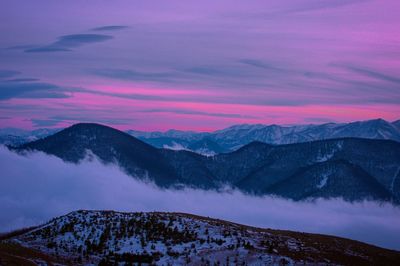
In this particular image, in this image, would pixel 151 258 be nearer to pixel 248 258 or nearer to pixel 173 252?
pixel 173 252

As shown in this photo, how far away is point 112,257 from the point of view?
4344 centimetres

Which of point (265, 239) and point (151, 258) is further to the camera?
point (265, 239)

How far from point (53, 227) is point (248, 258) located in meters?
20.9

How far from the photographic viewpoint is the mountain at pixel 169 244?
141 ft

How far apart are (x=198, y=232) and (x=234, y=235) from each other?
3.50m

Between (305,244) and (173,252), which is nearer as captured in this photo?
(173,252)

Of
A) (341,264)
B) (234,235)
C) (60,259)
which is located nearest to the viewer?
(60,259)

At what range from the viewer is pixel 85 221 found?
174ft

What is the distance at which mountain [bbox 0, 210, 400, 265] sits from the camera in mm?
43094

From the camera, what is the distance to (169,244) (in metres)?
46.5

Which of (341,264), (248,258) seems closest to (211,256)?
(248,258)

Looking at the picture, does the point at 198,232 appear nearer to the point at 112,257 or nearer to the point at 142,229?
the point at 142,229

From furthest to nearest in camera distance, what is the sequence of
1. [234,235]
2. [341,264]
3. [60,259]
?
1. [234,235]
2. [341,264]
3. [60,259]

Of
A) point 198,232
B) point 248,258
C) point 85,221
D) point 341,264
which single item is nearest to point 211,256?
point 248,258
